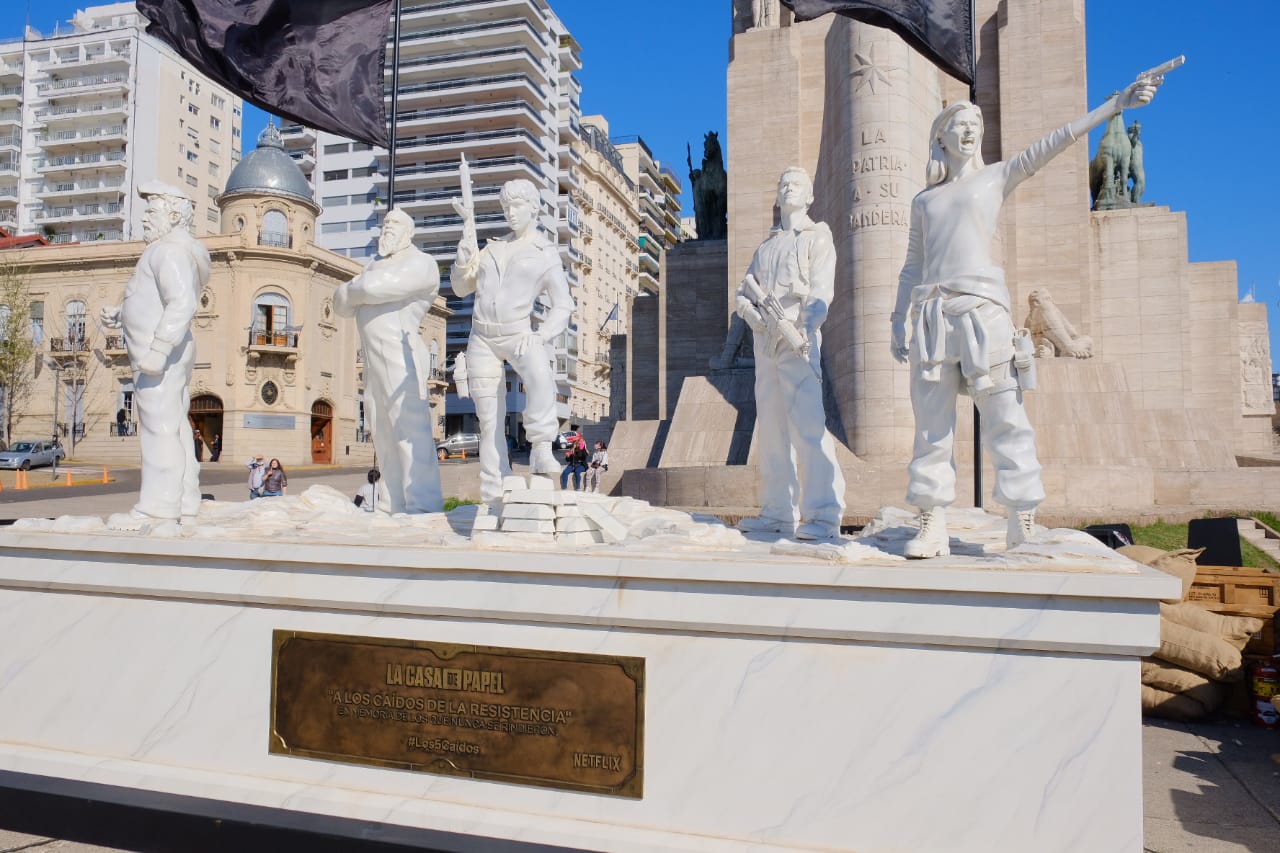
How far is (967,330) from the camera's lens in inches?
169

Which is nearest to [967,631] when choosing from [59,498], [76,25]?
[59,498]

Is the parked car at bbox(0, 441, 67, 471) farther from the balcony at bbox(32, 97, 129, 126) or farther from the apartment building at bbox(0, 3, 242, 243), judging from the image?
the balcony at bbox(32, 97, 129, 126)

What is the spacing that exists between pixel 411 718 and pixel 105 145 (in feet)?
201

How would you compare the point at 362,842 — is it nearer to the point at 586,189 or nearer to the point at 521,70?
the point at 521,70

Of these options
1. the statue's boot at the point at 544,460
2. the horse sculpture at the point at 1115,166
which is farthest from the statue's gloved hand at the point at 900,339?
the horse sculpture at the point at 1115,166

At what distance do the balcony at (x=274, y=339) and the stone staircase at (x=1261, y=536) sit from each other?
3307cm

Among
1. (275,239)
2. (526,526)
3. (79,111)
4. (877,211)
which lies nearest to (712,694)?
(526,526)

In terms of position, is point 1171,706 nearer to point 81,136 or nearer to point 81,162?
point 81,162

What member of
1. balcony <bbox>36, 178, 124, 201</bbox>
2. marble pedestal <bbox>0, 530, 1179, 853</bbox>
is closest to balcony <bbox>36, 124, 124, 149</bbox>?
balcony <bbox>36, 178, 124, 201</bbox>

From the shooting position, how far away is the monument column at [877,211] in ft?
41.1

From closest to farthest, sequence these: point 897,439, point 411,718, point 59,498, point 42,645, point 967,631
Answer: point 967,631, point 411,718, point 42,645, point 897,439, point 59,498

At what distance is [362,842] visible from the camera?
3.88 m

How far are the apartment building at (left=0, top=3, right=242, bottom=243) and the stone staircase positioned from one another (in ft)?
177

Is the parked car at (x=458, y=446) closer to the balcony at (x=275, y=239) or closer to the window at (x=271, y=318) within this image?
the window at (x=271, y=318)
